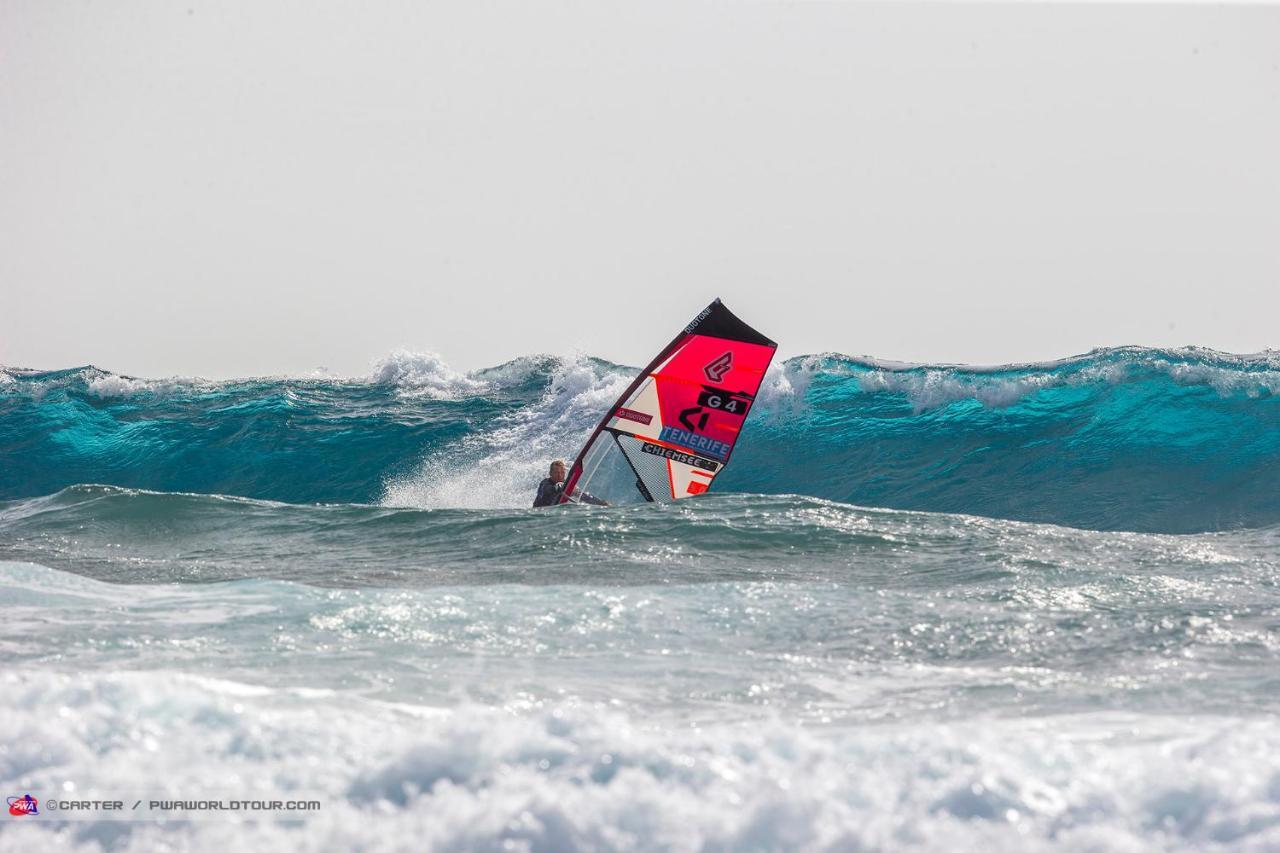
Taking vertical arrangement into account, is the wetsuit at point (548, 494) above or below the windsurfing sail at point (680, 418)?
below

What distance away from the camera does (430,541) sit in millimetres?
8484

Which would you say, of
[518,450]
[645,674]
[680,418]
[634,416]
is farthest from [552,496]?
[645,674]

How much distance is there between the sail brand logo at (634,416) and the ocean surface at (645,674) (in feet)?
7.44

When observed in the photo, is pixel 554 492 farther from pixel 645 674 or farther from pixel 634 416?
pixel 645 674

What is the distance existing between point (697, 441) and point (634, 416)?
0.71 metres

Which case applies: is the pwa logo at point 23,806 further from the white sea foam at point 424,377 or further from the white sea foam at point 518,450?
the white sea foam at point 424,377

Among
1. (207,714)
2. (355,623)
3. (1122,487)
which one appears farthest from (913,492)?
(207,714)

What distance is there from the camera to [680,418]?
11.8 metres

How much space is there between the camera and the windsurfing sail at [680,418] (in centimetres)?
1155

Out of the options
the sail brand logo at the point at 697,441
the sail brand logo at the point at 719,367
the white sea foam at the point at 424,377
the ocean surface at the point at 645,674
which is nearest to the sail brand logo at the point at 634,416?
the sail brand logo at the point at 697,441

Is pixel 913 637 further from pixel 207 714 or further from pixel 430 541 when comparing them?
pixel 430 541

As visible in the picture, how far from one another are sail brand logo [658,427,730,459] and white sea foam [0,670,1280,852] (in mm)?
8007

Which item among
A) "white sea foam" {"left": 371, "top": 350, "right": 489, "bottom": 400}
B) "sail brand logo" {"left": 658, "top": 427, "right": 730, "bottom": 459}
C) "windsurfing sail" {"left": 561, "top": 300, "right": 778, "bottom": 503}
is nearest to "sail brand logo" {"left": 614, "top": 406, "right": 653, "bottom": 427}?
"windsurfing sail" {"left": 561, "top": 300, "right": 778, "bottom": 503}

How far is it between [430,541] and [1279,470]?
10232mm
